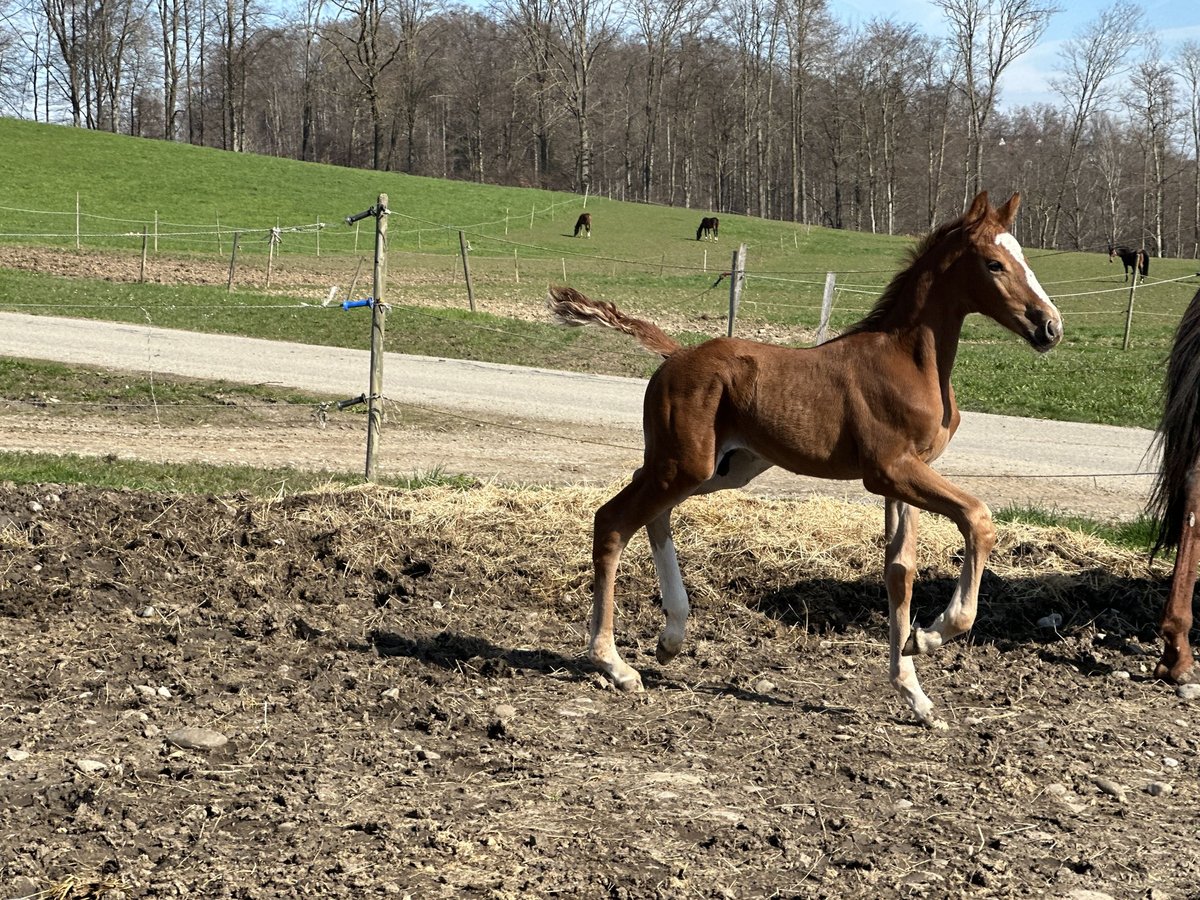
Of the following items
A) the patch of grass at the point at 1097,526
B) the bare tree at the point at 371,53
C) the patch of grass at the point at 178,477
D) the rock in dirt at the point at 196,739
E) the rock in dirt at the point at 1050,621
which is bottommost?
the rock in dirt at the point at 196,739

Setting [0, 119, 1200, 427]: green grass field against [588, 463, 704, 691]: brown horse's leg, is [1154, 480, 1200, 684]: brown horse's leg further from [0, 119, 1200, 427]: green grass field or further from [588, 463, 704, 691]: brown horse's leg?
[0, 119, 1200, 427]: green grass field

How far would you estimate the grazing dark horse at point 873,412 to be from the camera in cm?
494

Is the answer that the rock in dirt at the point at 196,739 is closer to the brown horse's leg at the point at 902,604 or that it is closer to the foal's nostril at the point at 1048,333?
the brown horse's leg at the point at 902,604

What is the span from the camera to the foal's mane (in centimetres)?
521

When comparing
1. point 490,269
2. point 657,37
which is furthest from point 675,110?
point 490,269

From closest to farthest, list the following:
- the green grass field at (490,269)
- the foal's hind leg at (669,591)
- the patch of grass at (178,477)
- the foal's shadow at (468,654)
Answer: the foal's hind leg at (669,591)
the foal's shadow at (468,654)
the patch of grass at (178,477)
the green grass field at (490,269)

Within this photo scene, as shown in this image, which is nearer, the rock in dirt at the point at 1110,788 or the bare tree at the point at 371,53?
the rock in dirt at the point at 1110,788

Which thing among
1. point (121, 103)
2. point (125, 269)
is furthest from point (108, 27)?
point (125, 269)

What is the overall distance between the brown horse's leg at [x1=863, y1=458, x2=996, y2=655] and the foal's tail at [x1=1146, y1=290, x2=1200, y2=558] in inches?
67.6

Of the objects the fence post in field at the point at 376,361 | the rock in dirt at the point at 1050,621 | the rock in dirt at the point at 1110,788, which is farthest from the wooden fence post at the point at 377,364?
the rock in dirt at the point at 1110,788

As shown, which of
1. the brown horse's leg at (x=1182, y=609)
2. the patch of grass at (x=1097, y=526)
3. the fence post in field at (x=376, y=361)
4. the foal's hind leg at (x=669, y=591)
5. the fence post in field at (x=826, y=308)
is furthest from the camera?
the fence post in field at (x=826, y=308)

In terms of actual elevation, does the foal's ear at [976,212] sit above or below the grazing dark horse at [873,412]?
above

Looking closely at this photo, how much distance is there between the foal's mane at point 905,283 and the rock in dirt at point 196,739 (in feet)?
10.1

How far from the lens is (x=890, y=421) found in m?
5.02
